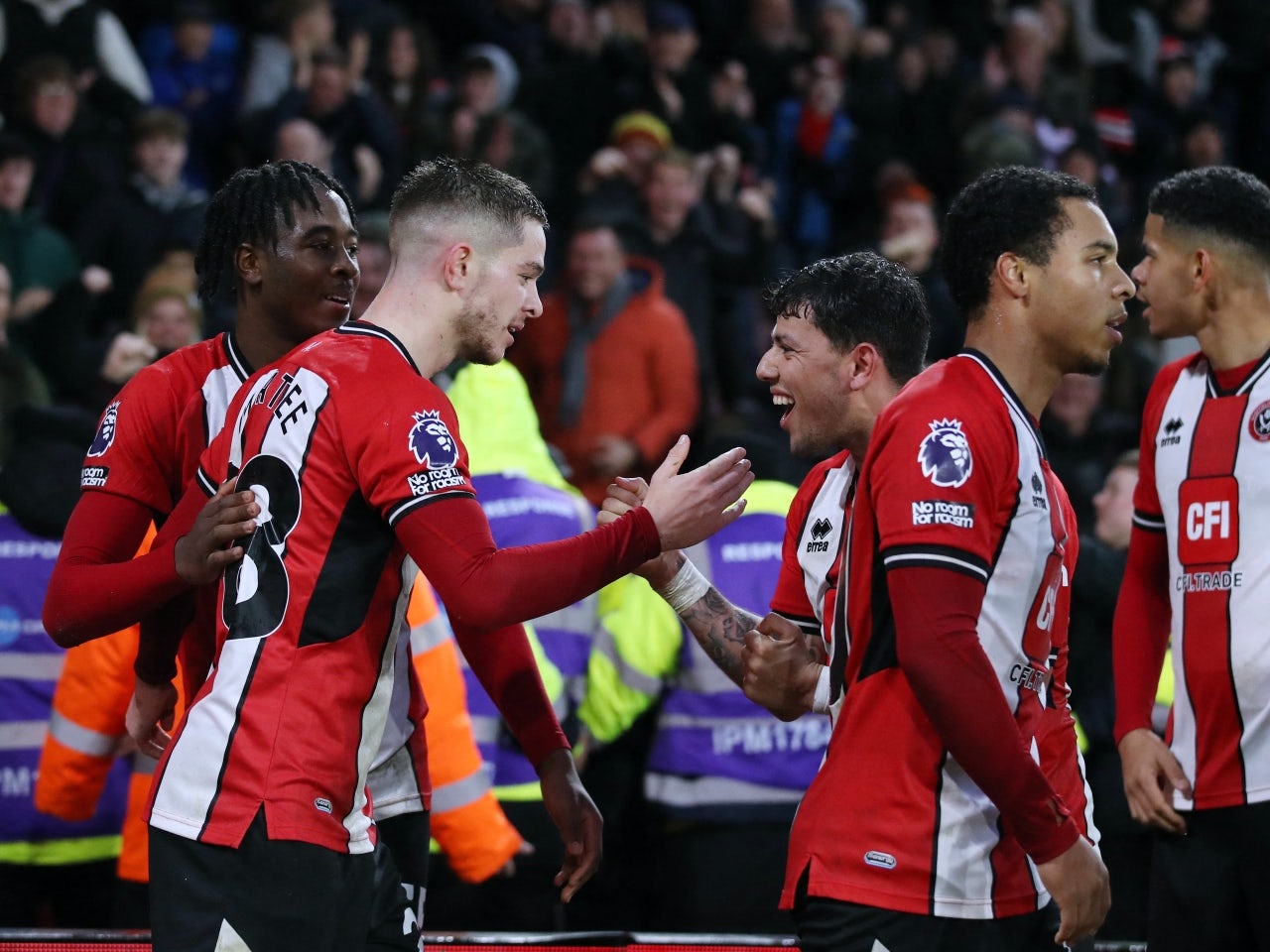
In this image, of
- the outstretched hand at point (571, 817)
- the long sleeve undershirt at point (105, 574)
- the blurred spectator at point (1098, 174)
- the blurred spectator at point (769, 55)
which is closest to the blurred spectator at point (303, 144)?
the blurred spectator at point (769, 55)

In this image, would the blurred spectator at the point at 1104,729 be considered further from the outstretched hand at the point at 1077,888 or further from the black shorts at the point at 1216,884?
the outstretched hand at the point at 1077,888

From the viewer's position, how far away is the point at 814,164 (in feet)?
37.7

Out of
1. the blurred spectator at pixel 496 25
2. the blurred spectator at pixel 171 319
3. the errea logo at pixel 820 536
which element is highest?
the blurred spectator at pixel 496 25

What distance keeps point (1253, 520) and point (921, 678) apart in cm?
137

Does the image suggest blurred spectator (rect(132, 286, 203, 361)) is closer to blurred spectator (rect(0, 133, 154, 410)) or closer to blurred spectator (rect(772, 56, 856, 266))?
blurred spectator (rect(0, 133, 154, 410))

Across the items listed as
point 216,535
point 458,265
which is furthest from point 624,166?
point 216,535

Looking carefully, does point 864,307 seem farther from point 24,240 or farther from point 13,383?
point 24,240

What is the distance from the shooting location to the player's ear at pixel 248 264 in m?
3.87

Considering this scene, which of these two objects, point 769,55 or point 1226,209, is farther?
point 769,55

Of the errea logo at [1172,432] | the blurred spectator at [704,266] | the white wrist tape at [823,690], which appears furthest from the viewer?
the blurred spectator at [704,266]

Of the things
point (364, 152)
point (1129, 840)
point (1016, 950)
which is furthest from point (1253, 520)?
point (364, 152)

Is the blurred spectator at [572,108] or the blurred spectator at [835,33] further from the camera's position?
the blurred spectator at [835,33]

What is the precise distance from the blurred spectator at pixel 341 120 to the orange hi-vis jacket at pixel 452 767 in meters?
5.15

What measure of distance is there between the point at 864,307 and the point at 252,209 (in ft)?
4.58
